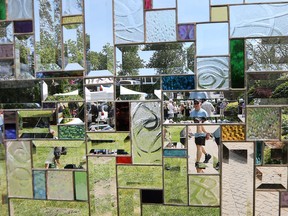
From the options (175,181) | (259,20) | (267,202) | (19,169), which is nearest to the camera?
(259,20)

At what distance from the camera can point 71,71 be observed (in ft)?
8.77

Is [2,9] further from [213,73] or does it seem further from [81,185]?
[213,73]

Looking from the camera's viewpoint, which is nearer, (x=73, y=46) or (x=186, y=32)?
(x=186, y=32)

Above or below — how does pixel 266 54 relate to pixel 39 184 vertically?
above

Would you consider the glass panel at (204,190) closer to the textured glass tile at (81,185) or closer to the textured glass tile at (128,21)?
the textured glass tile at (81,185)

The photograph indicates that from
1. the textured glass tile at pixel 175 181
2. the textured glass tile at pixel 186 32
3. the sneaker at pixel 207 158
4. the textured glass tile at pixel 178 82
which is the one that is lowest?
the textured glass tile at pixel 175 181

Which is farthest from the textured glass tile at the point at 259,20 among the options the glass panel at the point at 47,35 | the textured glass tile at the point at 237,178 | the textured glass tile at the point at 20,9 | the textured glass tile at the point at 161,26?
the textured glass tile at the point at 20,9

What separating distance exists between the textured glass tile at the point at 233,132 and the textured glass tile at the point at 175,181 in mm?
341

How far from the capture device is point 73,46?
8.70 feet

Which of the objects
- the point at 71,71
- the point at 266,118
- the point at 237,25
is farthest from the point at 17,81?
the point at 266,118

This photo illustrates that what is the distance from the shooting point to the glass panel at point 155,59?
2.52 meters

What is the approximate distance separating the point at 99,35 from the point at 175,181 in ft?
3.98

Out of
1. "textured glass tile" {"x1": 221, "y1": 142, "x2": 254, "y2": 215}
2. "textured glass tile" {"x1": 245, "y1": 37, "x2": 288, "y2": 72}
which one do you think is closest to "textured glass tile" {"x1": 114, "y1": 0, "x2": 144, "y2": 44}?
"textured glass tile" {"x1": 245, "y1": 37, "x2": 288, "y2": 72}

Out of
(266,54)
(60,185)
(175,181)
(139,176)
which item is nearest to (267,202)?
(175,181)
